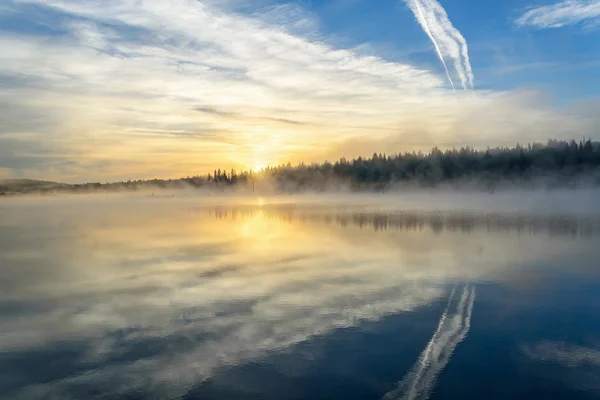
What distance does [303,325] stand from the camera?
43.3 ft

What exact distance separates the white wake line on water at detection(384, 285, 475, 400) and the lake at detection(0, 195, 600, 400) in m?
0.05

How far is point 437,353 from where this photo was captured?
11.1m

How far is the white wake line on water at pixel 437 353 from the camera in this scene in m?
9.16

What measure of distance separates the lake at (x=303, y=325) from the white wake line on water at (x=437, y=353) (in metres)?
0.05

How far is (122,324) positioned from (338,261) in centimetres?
1234

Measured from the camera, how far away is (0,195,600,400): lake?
31.6 ft

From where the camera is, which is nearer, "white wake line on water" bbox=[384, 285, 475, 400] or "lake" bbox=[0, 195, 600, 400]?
"white wake line on water" bbox=[384, 285, 475, 400]

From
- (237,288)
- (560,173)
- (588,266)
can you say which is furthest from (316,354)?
(560,173)

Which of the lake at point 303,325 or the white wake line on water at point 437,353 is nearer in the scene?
the white wake line on water at point 437,353

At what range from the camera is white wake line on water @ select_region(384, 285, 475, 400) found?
9156 mm

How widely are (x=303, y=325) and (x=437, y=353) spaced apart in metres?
3.72

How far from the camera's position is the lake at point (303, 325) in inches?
379

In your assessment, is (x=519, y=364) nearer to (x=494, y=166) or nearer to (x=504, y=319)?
(x=504, y=319)

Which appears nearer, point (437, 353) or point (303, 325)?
point (437, 353)
